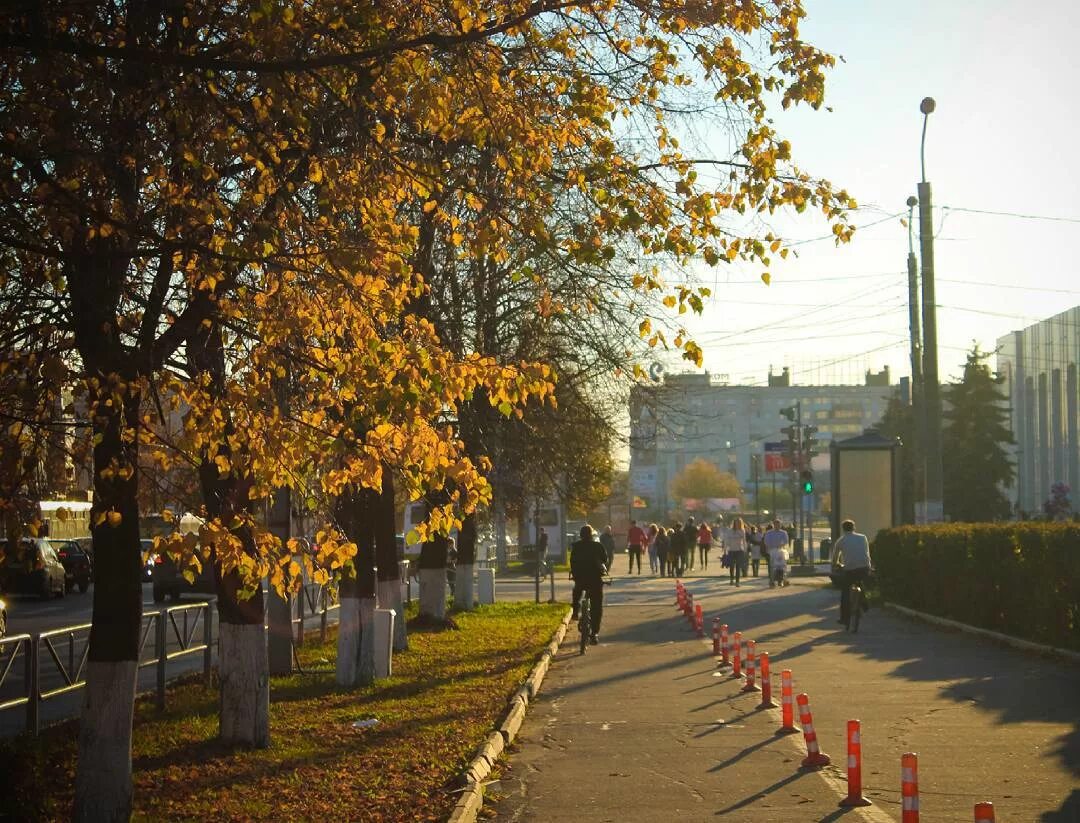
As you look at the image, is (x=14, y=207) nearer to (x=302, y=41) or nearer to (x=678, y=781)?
(x=302, y=41)

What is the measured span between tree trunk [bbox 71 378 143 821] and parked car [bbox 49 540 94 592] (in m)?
37.3

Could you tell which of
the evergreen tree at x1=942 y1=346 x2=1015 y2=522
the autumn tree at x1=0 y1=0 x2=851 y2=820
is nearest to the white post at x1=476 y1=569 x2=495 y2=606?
the autumn tree at x1=0 y1=0 x2=851 y2=820

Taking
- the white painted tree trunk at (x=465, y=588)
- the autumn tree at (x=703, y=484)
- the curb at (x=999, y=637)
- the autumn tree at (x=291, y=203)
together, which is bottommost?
the curb at (x=999, y=637)

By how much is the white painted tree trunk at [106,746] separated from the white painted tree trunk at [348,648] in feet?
24.4

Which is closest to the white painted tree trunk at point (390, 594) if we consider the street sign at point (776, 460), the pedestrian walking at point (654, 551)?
the pedestrian walking at point (654, 551)

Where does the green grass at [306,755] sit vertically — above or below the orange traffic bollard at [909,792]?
below

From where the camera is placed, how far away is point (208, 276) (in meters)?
8.32

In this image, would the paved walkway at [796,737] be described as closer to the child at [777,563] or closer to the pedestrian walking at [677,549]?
the child at [777,563]

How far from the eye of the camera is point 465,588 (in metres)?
32.1

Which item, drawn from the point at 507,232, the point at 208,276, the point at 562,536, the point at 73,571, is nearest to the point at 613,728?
the point at 507,232

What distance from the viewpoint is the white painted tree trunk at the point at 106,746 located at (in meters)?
9.00

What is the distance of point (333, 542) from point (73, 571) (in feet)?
127

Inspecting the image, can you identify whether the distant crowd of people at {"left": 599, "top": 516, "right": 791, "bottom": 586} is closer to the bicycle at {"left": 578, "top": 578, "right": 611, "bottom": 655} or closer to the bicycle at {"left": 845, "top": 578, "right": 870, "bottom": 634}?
the bicycle at {"left": 845, "top": 578, "right": 870, "bottom": 634}

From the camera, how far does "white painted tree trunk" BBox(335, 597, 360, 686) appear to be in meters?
16.8
